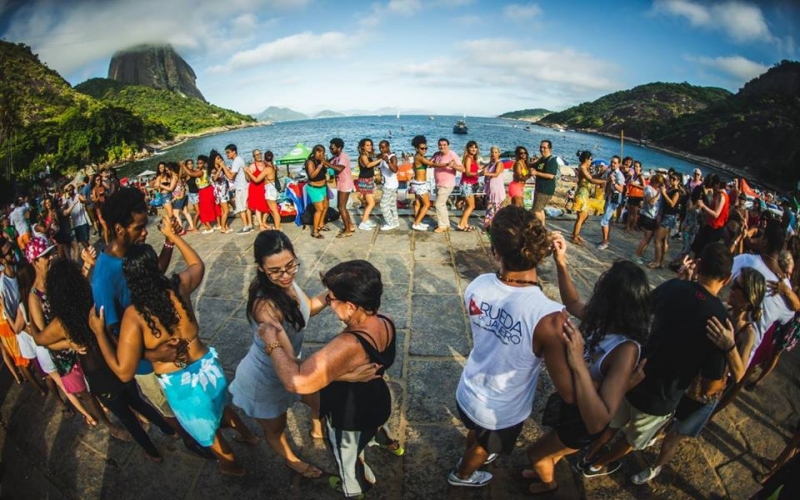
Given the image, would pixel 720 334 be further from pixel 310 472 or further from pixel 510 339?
pixel 310 472

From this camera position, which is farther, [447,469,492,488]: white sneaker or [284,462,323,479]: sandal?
[284,462,323,479]: sandal

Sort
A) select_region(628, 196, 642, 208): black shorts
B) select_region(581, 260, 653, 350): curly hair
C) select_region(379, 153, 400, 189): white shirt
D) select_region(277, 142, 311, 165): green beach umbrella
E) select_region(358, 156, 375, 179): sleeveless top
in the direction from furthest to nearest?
select_region(277, 142, 311, 165): green beach umbrella < select_region(628, 196, 642, 208): black shorts < select_region(358, 156, 375, 179): sleeveless top < select_region(379, 153, 400, 189): white shirt < select_region(581, 260, 653, 350): curly hair

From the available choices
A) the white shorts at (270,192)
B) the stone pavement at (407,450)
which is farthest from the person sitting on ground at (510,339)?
the white shorts at (270,192)

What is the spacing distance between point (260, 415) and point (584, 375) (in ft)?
5.90

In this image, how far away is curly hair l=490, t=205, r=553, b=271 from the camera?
5.14ft

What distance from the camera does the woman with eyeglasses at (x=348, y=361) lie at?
4.78 feet

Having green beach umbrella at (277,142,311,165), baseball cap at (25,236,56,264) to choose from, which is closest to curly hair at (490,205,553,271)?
baseball cap at (25,236,56,264)

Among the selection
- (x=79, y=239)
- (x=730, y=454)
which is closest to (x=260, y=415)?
(x=730, y=454)

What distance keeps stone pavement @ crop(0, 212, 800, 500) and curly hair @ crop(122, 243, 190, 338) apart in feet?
4.17

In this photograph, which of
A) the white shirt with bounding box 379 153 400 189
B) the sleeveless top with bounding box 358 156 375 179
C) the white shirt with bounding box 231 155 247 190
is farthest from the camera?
the white shirt with bounding box 231 155 247 190

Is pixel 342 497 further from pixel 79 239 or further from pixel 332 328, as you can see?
pixel 79 239

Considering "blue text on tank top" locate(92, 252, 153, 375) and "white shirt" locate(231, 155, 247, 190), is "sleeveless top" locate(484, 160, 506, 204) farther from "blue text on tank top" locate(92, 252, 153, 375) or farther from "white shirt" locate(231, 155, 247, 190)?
"blue text on tank top" locate(92, 252, 153, 375)

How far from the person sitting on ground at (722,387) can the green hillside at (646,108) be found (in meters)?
84.9

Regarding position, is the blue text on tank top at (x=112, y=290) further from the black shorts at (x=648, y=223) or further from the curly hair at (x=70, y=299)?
the black shorts at (x=648, y=223)
